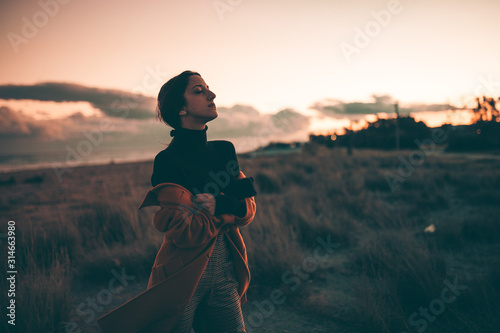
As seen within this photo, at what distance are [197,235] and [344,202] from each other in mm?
6736

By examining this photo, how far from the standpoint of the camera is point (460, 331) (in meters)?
Result: 2.55

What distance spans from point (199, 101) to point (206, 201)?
52 cm

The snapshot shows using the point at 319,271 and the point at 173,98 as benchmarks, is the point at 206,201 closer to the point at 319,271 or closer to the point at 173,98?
the point at 173,98

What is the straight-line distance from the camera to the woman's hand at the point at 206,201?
4.15 feet

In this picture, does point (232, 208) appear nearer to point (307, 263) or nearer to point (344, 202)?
point (307, 263)

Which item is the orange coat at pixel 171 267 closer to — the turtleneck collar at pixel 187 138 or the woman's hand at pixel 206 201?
the woman's hand at pixel 206 201
